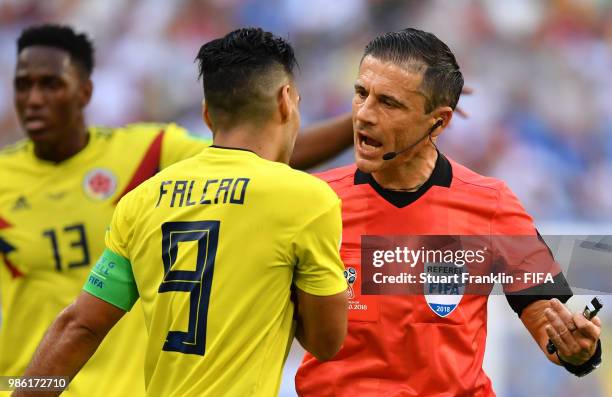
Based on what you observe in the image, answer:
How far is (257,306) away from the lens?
3.00 m

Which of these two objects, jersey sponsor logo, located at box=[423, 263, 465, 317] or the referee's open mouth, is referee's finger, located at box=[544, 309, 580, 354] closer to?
jersey sponsor logo, located at box=[423, 263, 465, 317]

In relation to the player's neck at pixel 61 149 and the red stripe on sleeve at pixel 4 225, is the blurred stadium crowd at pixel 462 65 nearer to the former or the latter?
the player's neck at pixel 61 149

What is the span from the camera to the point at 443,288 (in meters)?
3.71

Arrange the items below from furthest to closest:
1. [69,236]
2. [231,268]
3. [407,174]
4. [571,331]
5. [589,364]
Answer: [69,236], [407,174], [589,364], [571,331], [231,268]

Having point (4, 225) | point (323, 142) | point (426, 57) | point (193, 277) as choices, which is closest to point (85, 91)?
point (4, 225)

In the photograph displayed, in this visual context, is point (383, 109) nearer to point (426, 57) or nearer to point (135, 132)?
point (426, 57)

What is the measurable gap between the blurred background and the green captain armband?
228 inches

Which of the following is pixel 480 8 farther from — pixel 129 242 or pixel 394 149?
pixel 129 242

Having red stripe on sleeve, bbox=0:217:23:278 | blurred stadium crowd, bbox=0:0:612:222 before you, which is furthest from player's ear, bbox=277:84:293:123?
blurred stadium crowd, bbox=0:0:612:222

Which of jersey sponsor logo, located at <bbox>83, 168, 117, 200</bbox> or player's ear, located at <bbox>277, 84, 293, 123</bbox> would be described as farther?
jersey sponsor logo, located at <bbox>83, 168, 117, 200</bbox>

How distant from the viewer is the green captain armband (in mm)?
3172

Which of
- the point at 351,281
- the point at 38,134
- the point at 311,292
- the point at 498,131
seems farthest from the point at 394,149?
the point at 498,131

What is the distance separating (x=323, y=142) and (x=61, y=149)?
4.58ft

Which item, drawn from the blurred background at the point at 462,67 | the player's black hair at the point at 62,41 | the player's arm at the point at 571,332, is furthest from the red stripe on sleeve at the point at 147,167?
the blurred background at the point at 462,67
